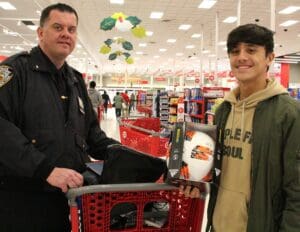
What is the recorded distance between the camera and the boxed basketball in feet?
4.57

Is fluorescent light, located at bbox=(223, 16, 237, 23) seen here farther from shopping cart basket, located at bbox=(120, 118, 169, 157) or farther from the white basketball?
the white basketball

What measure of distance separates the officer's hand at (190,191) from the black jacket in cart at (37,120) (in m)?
0.55

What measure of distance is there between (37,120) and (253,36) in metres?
1.03

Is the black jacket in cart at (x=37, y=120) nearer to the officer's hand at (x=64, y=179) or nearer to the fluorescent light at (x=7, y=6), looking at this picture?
the officer's hand at (x=64, y=179)

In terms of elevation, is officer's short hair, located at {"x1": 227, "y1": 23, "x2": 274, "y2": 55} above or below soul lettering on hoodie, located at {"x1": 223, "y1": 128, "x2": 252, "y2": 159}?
above

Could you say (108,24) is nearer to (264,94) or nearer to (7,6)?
(7,6)

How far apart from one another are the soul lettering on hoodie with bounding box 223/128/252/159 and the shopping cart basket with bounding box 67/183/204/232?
0.27 meters

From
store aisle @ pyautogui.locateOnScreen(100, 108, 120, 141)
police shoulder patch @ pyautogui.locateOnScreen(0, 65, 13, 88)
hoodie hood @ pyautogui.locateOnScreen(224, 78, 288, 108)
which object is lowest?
store aisle @ pyautogui.locateOnScreen(100, 108, 120, 141)

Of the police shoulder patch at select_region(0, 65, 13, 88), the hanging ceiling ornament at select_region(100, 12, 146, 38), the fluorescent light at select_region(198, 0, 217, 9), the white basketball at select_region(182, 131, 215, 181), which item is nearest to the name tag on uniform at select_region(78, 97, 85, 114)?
the police shoulder patch at select_region(0, 65, 13, 88)

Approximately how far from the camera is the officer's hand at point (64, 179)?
4.75 feet

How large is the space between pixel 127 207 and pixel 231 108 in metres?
0.70

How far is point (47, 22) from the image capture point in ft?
5.78

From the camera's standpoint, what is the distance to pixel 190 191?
1481mm

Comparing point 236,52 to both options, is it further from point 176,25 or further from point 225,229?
point 176,25
